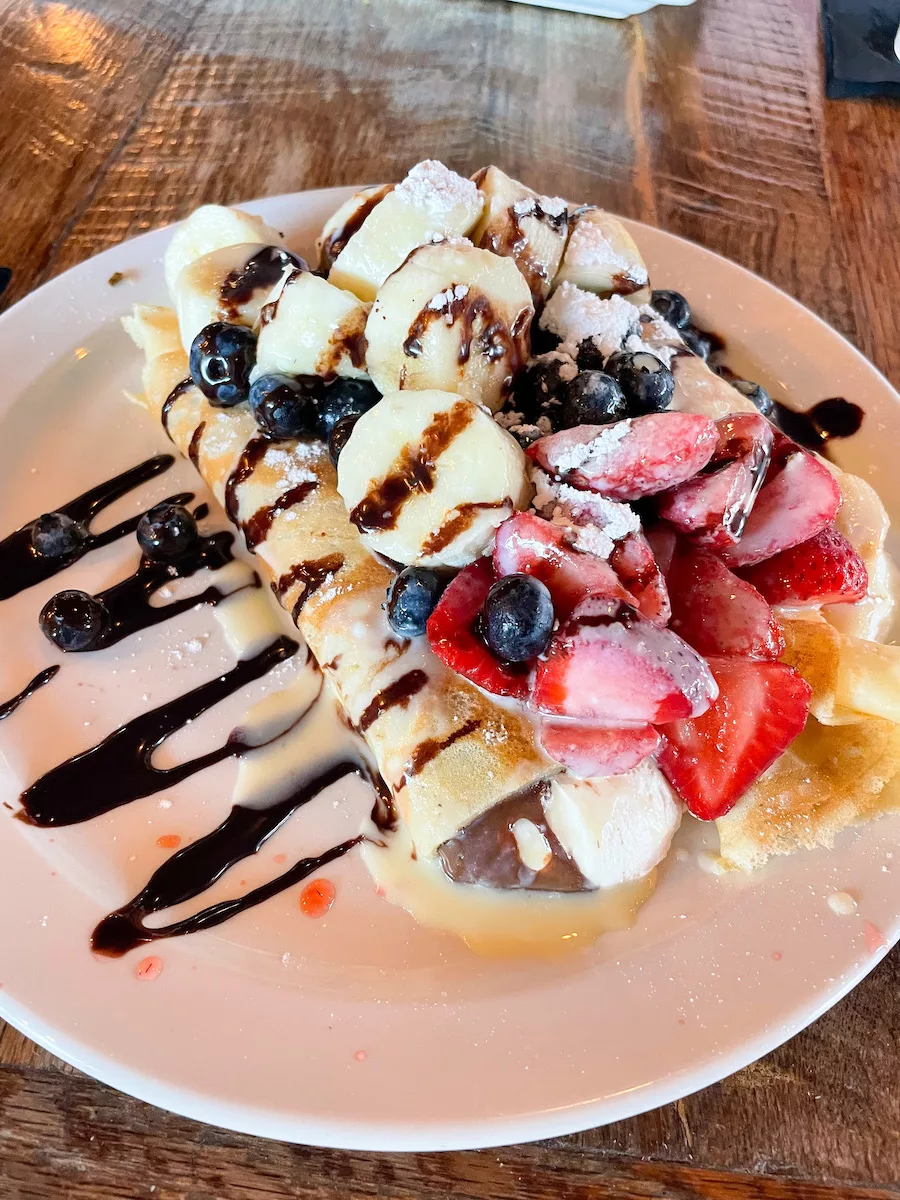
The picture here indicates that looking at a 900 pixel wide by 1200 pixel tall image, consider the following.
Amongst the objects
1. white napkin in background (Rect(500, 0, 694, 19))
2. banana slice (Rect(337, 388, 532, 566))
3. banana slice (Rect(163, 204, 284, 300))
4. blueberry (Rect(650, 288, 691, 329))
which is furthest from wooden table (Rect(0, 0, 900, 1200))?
banana slice (Rect(337, 388, 532, 566))

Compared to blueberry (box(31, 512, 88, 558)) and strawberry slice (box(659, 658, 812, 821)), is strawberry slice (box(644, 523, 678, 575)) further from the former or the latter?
blueberry (box(31, 512, 88, 558))

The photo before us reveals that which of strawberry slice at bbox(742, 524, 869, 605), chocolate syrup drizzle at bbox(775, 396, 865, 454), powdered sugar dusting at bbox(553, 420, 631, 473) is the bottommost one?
chocolate syrup drizzle at bbox(775, 396, 865, 454)

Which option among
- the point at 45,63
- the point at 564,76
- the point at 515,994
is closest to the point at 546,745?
the point at 515,994

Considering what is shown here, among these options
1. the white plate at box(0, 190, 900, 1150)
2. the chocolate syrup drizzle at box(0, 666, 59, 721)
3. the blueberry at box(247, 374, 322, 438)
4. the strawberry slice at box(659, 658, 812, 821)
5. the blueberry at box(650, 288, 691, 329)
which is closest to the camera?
the white plate at box(0, 190, 900, 1150)

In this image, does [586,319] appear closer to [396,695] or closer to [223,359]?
[223,359]

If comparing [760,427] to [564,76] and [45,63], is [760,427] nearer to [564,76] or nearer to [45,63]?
[564,76]

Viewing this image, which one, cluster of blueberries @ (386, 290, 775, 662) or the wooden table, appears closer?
cluster of blueberries @ (386, 290, 775, 662)

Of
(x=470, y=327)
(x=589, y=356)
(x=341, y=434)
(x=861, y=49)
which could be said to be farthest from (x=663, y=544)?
(x=861, y=49)
